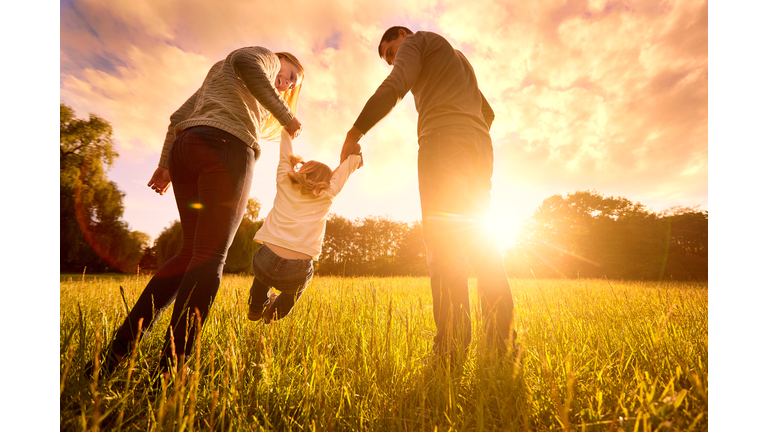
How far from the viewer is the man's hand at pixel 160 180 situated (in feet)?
6.89

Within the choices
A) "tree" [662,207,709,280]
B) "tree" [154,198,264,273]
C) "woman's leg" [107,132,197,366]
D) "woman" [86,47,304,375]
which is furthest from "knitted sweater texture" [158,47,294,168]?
"tree" [154,198,264,273]

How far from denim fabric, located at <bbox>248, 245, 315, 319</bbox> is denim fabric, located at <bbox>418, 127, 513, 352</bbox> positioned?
3.03 feet

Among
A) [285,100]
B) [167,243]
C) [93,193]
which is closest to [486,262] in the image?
[285,100]

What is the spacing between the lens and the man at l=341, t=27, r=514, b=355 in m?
1.69

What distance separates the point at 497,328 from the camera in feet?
5.47

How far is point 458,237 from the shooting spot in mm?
1765

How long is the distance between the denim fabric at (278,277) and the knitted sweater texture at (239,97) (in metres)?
0.71

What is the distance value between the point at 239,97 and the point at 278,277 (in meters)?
1.17

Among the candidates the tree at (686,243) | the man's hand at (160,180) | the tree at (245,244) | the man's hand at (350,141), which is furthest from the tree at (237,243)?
the tree at (686,243)

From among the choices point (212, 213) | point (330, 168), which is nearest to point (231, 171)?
point (212, 213)

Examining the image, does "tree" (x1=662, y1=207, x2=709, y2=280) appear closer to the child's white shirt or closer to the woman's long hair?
the child's white shirt

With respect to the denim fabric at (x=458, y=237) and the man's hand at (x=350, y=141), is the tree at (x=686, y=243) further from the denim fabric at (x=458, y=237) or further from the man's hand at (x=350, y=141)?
the man's hand at (x=350, y=141)
